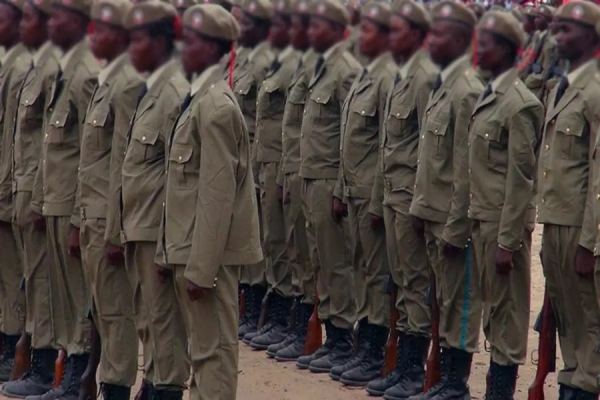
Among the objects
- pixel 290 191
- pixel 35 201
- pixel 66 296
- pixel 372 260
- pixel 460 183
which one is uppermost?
pixel 460 183

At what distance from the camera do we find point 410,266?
7.87 metres

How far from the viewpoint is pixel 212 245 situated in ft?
19.6

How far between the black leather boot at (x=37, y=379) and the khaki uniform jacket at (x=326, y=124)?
6.88 feet

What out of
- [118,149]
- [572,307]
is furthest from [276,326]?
[572,307]

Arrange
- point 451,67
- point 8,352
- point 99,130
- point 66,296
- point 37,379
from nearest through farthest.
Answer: point 99,130 < point 451,67 < point 66,296 < point 37,379 < point 8,352

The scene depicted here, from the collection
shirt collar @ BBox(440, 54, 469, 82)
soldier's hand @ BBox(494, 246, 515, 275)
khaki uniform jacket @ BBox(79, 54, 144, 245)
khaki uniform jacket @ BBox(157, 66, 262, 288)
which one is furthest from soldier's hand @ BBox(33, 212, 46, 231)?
soldier's hand @ BBox(494, 246, 515, 275)

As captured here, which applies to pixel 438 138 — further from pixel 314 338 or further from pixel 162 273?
pixel 314 338

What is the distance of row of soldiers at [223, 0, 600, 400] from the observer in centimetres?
665

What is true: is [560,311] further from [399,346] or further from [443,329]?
[399,346]

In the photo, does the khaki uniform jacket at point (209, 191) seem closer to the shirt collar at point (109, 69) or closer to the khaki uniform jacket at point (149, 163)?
the khaki uniform jacket at point (149, 163)

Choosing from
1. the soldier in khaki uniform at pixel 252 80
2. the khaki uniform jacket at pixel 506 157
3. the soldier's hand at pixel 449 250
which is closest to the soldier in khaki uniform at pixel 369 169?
the soldier's hand at pixel 449 250

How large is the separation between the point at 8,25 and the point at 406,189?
287 cm

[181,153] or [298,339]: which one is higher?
[181,153]

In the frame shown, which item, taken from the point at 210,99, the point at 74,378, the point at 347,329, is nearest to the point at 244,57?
the point at 347,329
